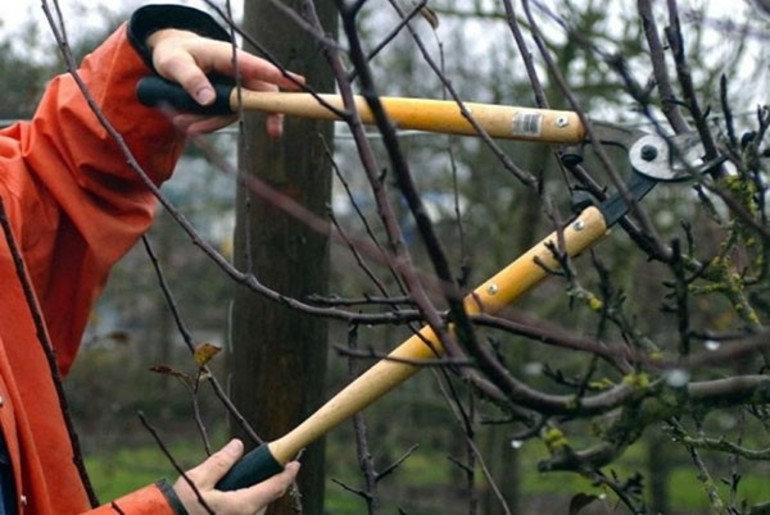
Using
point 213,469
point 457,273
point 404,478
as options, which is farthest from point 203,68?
point 404,478

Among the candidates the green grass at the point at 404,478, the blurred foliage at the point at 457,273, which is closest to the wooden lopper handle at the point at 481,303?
the blurred foliage at the point at 457,273

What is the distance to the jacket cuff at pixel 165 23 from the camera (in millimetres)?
2361

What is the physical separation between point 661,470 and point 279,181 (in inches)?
Result: 337

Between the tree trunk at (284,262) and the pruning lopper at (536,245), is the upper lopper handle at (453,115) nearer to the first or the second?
the pruning lopper at (536,245)

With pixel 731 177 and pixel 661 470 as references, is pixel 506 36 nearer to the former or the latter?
pixel 661 470

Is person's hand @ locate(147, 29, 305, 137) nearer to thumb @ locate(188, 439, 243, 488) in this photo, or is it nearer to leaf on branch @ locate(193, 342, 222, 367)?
leaf on branch @ locate(193, 342, 222, 367)

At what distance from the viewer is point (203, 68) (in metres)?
2.28

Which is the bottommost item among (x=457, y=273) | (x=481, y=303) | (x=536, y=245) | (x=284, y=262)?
(x=481, y=303)

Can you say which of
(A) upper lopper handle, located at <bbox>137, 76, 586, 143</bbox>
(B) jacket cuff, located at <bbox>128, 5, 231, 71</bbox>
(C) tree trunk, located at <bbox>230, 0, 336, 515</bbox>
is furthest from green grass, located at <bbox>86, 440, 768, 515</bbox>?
(A) upper lopper handle, located at <bbox>137, 76, 586, 143</bbox>

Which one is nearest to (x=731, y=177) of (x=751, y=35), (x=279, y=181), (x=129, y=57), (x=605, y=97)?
(x=751, y=35)

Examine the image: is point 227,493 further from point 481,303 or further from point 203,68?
point 203,68

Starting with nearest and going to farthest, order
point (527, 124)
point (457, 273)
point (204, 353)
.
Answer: point (527, 124)
point (204, 353)
point (457, 273)

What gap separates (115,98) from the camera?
2.45 m

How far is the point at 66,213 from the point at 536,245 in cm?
102
